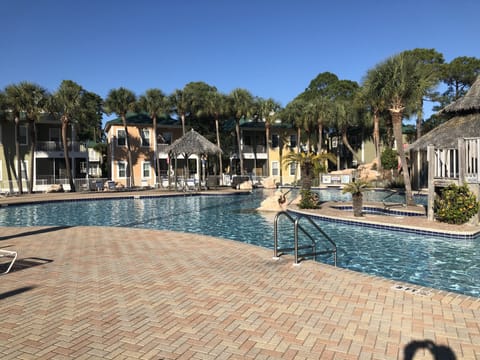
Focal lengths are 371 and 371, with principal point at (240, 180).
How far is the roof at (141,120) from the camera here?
1357 inches

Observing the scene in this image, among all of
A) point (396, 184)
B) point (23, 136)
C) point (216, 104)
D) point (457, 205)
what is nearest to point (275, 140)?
point (216, 104)

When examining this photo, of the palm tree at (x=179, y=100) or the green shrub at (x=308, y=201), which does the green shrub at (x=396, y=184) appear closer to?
the green shrub at (x=308, y=201)

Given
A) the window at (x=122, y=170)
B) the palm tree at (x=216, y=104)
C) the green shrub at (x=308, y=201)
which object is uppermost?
the palm tree at (x=216, y=104)

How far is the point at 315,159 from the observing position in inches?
642

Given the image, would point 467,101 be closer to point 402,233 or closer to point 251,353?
point 402,233

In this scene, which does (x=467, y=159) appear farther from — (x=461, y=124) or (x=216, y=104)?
(x=216, y=104)

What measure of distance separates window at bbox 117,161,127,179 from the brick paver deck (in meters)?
28.4

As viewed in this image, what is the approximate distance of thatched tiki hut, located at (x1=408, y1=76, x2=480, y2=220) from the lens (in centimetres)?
1165

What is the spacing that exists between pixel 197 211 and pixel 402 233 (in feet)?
31.7

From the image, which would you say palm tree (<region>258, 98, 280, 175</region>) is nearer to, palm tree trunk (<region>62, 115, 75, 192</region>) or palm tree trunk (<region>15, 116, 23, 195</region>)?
palm tree trunk (<region>62, 115, 75, 192</region>)

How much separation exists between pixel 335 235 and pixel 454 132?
43.7ft

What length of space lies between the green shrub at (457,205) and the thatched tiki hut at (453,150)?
41 cm

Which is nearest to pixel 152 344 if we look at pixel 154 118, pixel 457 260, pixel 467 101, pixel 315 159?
pixel 457 260

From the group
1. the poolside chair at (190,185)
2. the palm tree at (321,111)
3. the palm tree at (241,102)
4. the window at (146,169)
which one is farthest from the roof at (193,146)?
the palm tree at (321,111)
